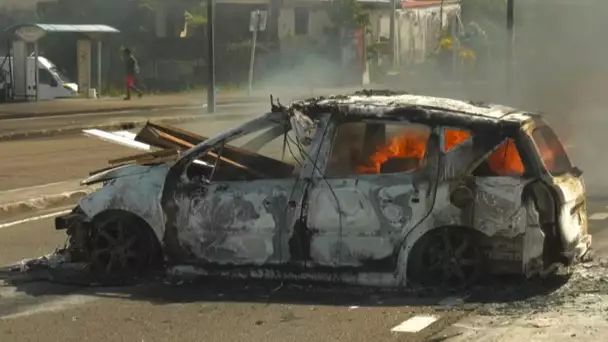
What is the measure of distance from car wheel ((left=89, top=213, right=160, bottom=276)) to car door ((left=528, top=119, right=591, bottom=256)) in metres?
2.95

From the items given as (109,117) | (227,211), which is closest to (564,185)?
(227,211)

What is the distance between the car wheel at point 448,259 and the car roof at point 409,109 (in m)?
0.83

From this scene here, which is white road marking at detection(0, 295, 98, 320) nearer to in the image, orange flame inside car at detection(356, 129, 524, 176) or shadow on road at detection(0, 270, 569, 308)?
shadow on road at detection(0, 270, 569, 308)

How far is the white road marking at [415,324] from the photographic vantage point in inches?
271

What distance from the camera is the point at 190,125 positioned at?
2541 cm

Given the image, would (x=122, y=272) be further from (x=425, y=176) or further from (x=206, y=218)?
(x=425, y=176)

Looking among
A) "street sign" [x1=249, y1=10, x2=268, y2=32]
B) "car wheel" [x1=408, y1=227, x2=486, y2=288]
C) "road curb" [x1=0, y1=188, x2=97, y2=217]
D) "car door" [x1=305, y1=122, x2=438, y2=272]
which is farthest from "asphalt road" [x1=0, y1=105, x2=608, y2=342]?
"street sign" [x1=249, y1=10, x2=268, y2=32]

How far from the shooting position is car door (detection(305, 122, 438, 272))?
7.83m

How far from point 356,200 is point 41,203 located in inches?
240

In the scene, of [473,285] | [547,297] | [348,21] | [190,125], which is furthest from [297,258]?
[348,21]

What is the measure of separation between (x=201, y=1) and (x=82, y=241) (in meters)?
45.2

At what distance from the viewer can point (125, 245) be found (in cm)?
840

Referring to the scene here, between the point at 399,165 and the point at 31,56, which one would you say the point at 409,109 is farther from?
the point at 31,56

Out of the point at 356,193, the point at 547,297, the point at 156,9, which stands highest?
the point at 156,9
